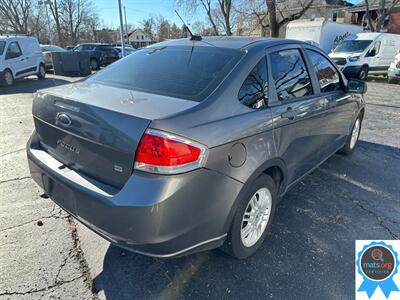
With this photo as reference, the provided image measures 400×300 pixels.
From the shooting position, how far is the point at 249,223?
2492mm

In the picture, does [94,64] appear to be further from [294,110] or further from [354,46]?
[294,110]

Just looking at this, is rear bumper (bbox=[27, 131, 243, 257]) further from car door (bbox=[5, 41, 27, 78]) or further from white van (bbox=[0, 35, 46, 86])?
car door (bbox=[5, 41, 27, 78])

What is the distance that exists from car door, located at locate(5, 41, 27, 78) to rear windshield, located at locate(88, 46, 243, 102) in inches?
471

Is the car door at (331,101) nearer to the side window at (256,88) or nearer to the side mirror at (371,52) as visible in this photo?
the side window at (256,88)

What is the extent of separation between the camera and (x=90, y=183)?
204cm

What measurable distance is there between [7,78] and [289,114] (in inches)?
528

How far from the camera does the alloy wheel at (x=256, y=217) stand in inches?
96.4

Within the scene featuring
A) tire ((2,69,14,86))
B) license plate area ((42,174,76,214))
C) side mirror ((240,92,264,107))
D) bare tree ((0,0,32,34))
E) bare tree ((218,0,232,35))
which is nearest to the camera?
license plate area ((42,174,76,214))

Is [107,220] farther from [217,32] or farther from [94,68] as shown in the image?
[217,32]

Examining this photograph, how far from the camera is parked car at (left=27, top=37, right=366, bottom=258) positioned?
5.85ft

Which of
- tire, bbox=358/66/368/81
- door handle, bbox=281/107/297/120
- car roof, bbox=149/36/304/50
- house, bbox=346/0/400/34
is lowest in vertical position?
tire, bbox=358/66/368/81

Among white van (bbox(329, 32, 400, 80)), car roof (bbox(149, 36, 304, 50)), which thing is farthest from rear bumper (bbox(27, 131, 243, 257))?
white van (bbox(329, 32, 400, 80))

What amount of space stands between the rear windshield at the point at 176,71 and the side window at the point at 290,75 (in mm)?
450

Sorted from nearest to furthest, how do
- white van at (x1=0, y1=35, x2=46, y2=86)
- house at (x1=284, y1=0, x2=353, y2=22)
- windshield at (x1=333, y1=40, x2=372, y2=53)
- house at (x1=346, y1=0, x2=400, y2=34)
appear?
white van at (x1=0, y1=35, x2=46, y2=86), windshield at (x1=333, y1=40, x2=372, y2=53), house at (x1=346, y1=0, x2=400, y2=34), house at (x1=284, y1=0, x2=353, y2=22)
